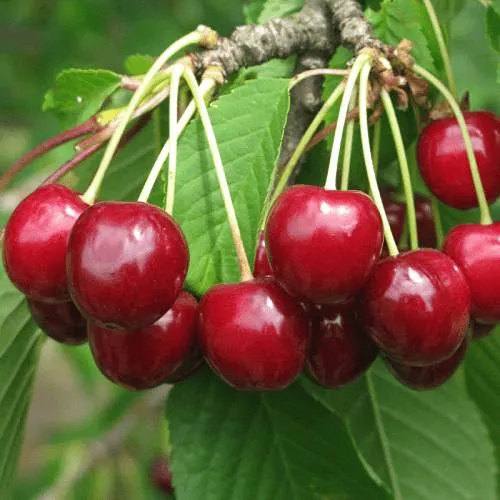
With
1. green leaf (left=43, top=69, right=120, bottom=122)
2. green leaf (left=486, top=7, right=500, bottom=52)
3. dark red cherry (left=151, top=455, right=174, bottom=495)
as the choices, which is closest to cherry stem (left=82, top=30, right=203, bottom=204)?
green leaf (left=43, top=69, right=120, bottom=122)

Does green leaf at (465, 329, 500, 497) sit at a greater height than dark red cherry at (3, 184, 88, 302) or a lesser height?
lesser

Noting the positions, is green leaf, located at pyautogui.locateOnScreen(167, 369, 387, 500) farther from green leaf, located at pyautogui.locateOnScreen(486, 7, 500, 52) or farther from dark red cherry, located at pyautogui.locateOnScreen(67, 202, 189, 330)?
green leaf, located at pyautogui.locateOnScreen(486, 7, 500, 52)

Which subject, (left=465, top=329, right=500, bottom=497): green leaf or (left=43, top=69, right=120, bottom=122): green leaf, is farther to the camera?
(left=465, top=329, right=500, bottom=497): green leaf

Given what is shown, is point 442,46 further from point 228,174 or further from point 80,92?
point 80,92

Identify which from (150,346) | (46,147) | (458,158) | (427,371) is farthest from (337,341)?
(46,147)

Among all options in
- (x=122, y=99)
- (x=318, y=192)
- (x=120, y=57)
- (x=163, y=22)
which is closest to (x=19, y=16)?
(x=120, y=57)

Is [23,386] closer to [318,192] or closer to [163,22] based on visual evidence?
[318,192]

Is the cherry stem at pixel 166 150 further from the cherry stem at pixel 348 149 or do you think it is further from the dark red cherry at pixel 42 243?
the cherry stem at pixel 348 149

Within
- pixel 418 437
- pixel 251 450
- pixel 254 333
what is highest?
pixel 254 333
